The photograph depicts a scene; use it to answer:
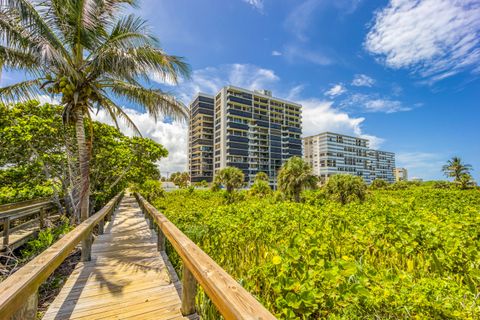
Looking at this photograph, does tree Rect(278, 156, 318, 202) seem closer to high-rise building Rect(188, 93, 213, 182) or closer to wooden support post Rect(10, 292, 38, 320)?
wooden support post Rect(10, 292, 38, 320)

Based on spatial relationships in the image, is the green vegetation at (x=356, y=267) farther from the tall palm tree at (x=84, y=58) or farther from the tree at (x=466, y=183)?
the tree at (x=466, y=183)

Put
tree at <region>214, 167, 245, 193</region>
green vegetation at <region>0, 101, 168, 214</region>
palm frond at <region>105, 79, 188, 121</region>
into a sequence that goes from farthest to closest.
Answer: tree at <region>214, 167, 245, 193</region> < green vegetation at <region>0, 101, 168, 214</region> < palm frond at <region>105, 79, 188, 121</region>

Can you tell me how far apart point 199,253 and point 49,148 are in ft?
32.7

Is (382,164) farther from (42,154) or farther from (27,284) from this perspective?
(27,284)

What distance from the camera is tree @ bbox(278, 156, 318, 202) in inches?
703

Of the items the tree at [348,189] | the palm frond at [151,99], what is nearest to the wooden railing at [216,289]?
the palm frond at [151,99]

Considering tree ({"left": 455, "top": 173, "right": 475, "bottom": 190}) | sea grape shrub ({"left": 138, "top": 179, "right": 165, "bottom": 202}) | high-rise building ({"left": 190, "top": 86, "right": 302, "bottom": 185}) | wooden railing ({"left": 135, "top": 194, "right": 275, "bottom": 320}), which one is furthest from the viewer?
high-rise building ({"left": 190, "top": 86, "right": 302, "bottom": 185})

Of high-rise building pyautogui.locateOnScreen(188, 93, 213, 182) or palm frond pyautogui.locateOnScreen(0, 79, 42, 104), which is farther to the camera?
high-rise building pyautogui.locateOnScreen(188, 93, 213, 182)

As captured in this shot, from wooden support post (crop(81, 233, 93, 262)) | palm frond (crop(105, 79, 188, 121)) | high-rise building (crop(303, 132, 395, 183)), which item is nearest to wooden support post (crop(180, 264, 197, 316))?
wooden support post (crop(81, 233, 93, 262))

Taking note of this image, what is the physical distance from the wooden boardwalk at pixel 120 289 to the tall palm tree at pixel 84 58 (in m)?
2.49

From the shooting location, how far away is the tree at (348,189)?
45.3 ft

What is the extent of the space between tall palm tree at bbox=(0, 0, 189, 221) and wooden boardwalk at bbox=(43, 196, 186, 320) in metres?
2.49

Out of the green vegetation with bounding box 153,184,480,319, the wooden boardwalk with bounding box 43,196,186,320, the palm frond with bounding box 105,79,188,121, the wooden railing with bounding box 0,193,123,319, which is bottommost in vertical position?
the wooden boardwalk with bounding box 43,196,186,320

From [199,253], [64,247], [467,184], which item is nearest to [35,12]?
[64,247]
